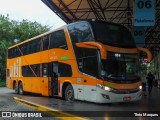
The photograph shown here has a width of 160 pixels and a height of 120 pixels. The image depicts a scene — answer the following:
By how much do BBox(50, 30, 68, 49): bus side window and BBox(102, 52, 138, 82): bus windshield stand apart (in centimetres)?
330

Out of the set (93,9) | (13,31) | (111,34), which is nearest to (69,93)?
(111,34)

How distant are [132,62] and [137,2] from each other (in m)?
4.59

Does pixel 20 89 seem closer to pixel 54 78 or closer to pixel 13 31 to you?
pixel 54 78

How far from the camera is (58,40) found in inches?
754

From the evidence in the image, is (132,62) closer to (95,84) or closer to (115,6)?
(95,84)

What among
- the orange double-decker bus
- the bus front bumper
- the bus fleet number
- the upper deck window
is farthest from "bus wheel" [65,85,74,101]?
the bus fleet number

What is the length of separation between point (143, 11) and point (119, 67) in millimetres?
4917

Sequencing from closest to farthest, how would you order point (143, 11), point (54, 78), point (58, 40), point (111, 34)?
1. point (111, 34)
2. point (58, 40)
3. point (143, 11)
4. point (54, 78)

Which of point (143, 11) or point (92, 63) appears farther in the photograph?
point (143, 11)

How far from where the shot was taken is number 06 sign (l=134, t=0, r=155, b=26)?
1916cm

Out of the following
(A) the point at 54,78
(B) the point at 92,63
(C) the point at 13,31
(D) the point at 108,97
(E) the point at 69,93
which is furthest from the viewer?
(C) the point at 13,31

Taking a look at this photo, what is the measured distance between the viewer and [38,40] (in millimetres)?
22094

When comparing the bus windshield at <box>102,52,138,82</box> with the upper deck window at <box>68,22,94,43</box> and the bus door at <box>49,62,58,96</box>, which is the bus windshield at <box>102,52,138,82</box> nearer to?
the upper deck window at <box>68,22,94,43</box>

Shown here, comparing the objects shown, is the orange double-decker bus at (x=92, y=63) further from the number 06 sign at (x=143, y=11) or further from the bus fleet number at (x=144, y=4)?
the bus fleet number at (x=144, y=4)
